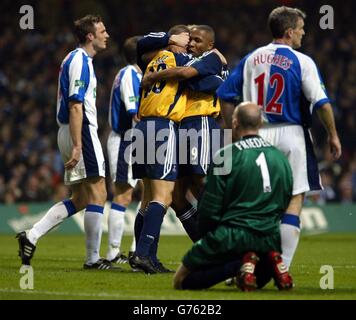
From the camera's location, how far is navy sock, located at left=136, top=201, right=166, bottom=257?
9.43m

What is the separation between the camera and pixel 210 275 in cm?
795

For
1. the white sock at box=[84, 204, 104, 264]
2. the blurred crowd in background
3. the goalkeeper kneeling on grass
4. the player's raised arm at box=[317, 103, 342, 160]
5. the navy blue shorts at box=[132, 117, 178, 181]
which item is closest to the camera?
the goalkeeper kneeling on grass

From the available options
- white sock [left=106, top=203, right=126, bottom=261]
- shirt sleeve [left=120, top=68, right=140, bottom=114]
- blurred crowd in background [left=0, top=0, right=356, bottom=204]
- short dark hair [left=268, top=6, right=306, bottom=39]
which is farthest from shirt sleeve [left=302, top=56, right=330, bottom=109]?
blurred crowd in background [left=0, top=0, right=356, bottom=204]

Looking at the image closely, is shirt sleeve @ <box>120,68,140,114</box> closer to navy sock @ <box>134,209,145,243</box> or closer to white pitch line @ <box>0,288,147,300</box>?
navy sock @ <box>134,209,145,243</box>

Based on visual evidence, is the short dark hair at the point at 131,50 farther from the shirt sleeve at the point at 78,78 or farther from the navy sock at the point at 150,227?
the navy sock at the point at 150,227

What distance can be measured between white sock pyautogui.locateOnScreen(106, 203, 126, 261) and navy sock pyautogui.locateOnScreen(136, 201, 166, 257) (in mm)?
1985

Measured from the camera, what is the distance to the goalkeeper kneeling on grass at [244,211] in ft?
25.7

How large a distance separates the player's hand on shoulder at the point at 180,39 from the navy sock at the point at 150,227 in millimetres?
1627

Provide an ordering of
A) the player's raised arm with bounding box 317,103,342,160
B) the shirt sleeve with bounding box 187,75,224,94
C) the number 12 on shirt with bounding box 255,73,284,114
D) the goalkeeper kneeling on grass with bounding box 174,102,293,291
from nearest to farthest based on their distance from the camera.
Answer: the goalkeeper kneeling on grass with bounding box 174,102,293,291
the player's raised arm with bounding box 317,103,342,160
the number 12 on shirt with bounding box 255,73,284,114
the shirt sleeve with bounding box 187,75,224,94

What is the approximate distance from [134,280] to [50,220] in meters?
1.55

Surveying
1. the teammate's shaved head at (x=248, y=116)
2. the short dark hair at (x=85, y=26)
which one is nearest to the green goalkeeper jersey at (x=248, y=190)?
the teammate's shaved head at (x=248, y=116)

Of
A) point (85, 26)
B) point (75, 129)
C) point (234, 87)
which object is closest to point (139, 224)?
point (75, 129)
